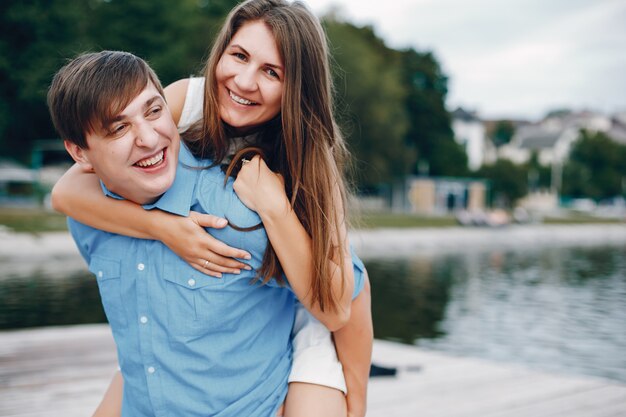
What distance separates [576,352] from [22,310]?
299 inches

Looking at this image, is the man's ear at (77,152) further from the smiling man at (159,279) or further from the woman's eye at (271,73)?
the woman's eye at (271,73)

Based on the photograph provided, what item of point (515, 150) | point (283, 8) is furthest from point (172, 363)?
point (515, 150)

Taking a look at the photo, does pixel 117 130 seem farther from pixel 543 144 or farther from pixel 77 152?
pixel 543 144

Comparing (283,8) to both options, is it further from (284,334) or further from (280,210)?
(284,334)

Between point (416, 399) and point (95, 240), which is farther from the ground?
point (95, 240)

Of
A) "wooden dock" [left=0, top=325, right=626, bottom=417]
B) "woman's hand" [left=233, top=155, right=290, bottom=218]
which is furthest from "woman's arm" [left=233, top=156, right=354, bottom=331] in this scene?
"wooden dock" [left=0, top=325, right=626, bottom=417]

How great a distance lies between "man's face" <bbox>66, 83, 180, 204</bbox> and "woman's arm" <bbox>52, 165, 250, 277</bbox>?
0.27 ft

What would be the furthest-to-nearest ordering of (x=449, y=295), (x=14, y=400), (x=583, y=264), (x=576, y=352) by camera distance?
(x=583, y=264)
(x=449, y=295)
(x=576, y=352)
(x=14, y=400)

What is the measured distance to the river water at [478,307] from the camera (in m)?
8.84

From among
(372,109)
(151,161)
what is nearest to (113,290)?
(151,161)

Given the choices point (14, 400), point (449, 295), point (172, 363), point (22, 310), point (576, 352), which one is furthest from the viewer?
point (449, 295)

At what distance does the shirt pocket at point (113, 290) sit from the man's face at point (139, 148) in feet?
0.73

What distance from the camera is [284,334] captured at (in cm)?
205

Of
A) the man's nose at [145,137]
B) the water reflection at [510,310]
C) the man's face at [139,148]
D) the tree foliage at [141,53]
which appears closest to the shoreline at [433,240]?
the water reflection at [510,310]
